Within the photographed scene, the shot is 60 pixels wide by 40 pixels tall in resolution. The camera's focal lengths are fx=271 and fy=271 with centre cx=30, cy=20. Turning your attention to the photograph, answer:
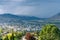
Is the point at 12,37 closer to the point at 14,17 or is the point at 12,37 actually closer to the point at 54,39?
the point at 54,39

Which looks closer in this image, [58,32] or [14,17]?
[58,32]

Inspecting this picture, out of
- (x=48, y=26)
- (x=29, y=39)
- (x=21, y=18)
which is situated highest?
(x=48, y=26)

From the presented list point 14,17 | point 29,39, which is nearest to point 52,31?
point 29,39

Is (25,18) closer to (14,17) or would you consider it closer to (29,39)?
(14,17)

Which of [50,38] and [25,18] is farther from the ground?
[50,38]

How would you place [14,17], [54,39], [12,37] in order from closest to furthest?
[54,39]
[12,37]
[14,17]

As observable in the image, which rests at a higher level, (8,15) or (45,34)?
(45,34)

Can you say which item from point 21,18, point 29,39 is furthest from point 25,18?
point 29,39

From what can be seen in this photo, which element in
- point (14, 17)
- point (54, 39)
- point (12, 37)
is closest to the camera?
point (54, 39)

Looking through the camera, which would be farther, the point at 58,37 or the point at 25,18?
the point at 25,18
